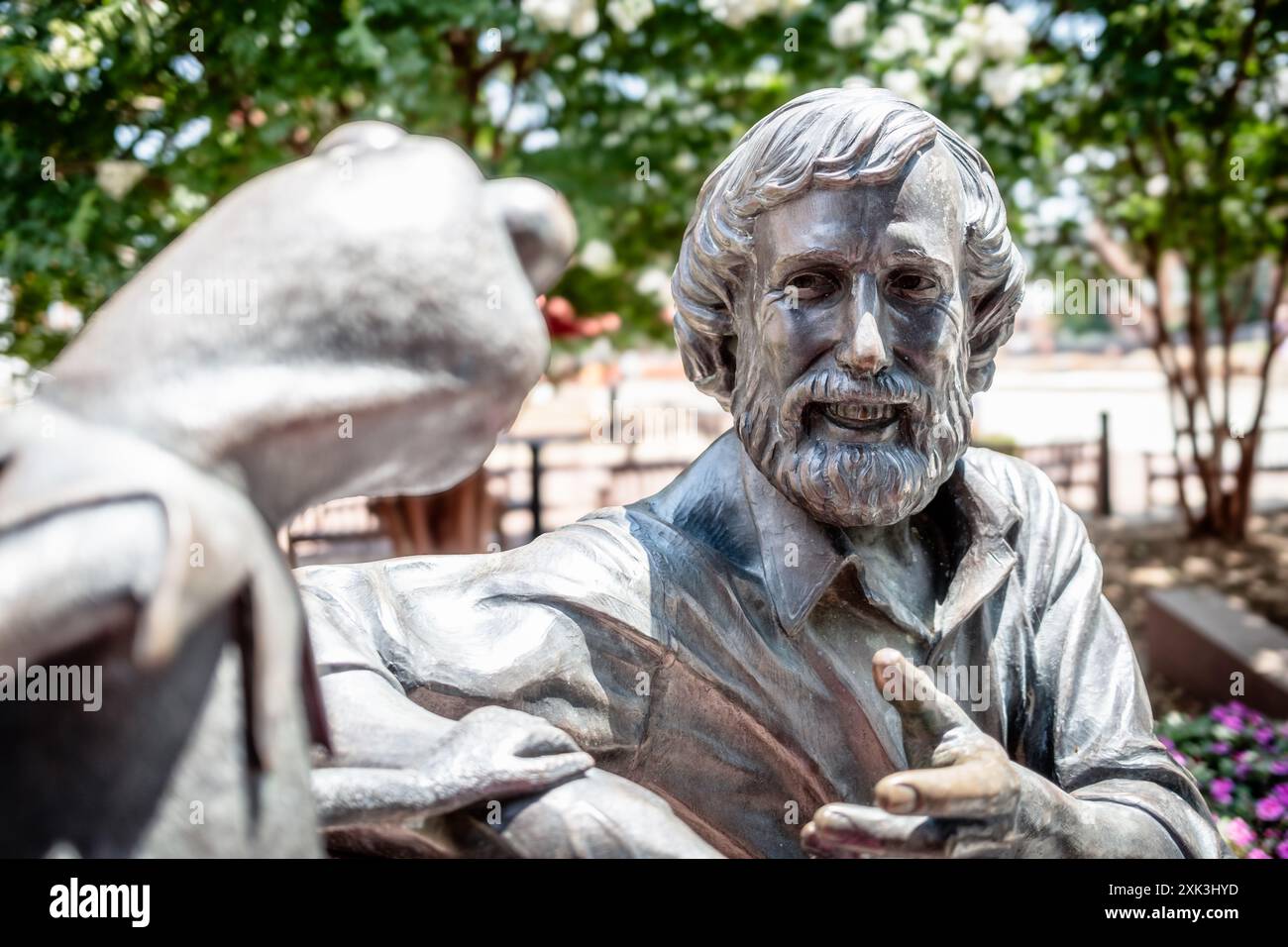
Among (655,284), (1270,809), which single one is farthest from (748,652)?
(655,284)

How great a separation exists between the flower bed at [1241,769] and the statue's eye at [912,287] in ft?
9.22

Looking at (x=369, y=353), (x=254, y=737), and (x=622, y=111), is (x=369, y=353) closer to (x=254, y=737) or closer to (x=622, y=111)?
(x=254, y=737)

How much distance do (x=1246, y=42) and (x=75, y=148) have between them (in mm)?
6053

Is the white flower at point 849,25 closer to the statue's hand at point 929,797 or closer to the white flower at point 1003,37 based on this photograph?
the white flower at point 1003,37

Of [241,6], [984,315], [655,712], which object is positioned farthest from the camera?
[241,6]

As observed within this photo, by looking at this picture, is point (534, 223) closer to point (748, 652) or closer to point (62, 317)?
point (748, 652)

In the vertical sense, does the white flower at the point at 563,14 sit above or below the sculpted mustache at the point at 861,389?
above

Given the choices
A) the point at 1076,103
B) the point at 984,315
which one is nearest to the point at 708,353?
the point at 984,315

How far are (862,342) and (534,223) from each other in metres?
0.79

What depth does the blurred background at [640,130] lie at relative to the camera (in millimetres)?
5012

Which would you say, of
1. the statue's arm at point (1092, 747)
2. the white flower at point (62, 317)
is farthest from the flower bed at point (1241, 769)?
the white flower at point (62, 317)

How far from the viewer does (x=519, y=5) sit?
542 centimetres

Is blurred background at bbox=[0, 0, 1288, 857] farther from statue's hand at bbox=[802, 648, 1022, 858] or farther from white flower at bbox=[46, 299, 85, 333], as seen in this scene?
statue's hand at bbox=[802, 648, 1022, 858]

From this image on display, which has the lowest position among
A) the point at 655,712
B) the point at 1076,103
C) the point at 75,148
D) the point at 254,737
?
the point at 655,712
